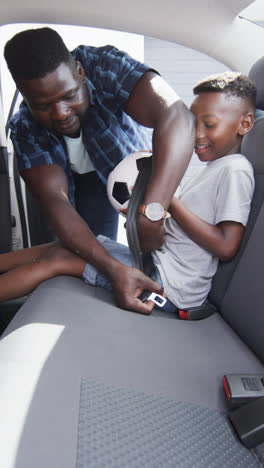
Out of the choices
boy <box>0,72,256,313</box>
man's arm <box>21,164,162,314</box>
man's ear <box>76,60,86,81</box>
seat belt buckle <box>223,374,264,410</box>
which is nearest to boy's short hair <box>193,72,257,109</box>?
boy <box>0,72,256,313</box>

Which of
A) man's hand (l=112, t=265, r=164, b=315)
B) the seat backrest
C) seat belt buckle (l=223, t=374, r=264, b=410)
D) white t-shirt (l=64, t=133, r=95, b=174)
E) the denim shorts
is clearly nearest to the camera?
seat belt buckle (l=223, t=374, r=264, b=410)

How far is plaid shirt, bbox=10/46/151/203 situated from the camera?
1.32 m

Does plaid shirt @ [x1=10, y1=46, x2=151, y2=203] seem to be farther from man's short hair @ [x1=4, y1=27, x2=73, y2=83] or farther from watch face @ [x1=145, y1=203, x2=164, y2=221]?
watch face @ [x1=145, y1=203, x2=164, y2=221]

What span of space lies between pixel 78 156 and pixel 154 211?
1.81 ft

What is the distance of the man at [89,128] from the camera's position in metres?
1.15

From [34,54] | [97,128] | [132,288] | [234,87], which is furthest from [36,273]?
[234,87]

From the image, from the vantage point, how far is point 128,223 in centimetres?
111

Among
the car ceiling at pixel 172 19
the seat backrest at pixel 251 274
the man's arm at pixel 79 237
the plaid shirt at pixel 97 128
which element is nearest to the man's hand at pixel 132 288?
the man's arm at pixel 79 237

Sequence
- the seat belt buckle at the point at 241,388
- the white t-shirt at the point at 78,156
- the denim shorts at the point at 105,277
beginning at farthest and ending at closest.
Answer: the white t-shirt at the point at 78,156, the denim shorts at the point at 105,277, the seat belt buckle at the point at 241,388

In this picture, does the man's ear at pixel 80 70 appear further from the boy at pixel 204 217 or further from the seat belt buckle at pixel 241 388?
the seat belt buckle at pixel 241 388

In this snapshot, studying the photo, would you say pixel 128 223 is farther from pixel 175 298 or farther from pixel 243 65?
pixel 243 65

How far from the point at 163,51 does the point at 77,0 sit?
2.26 meters

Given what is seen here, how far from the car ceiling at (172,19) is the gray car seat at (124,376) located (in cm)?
57

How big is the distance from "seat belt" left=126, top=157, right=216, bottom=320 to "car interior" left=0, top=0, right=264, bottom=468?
3 cm
